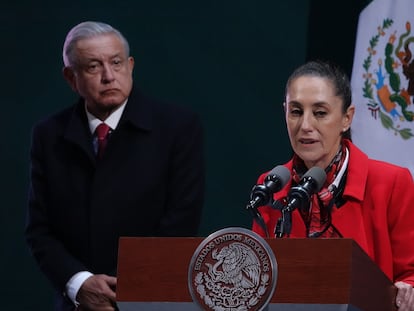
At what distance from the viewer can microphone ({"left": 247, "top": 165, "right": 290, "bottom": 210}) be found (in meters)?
2.25

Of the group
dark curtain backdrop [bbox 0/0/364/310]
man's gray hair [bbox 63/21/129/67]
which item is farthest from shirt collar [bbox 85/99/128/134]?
dark curtain backdrop [bbox 0/0/364/310]

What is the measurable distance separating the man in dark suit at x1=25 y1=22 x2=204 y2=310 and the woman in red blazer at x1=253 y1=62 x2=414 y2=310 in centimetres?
60

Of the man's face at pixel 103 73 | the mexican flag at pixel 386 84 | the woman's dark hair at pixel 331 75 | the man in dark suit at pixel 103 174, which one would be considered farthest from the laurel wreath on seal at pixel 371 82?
the woman's dark hair at pixel 331 75

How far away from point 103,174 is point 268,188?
3.62 feet

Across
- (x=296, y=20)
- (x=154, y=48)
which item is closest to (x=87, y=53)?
(x=154, y=48)

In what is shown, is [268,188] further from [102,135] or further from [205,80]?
[205,80]

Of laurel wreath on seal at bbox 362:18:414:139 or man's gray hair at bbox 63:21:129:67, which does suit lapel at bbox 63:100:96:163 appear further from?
laurel wreath on seal at bbox 362:18:414:139

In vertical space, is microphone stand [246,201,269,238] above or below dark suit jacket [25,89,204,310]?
above

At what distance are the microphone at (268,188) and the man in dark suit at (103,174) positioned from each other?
2.96ft

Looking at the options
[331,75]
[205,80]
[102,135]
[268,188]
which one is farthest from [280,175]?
[205,80]

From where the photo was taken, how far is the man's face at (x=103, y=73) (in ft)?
11.0

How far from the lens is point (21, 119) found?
439 cm

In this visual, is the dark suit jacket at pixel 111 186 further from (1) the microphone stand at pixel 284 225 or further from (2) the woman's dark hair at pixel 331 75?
(1) the microphone stand at pixel 284 225

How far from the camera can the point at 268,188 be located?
2.27 metres
